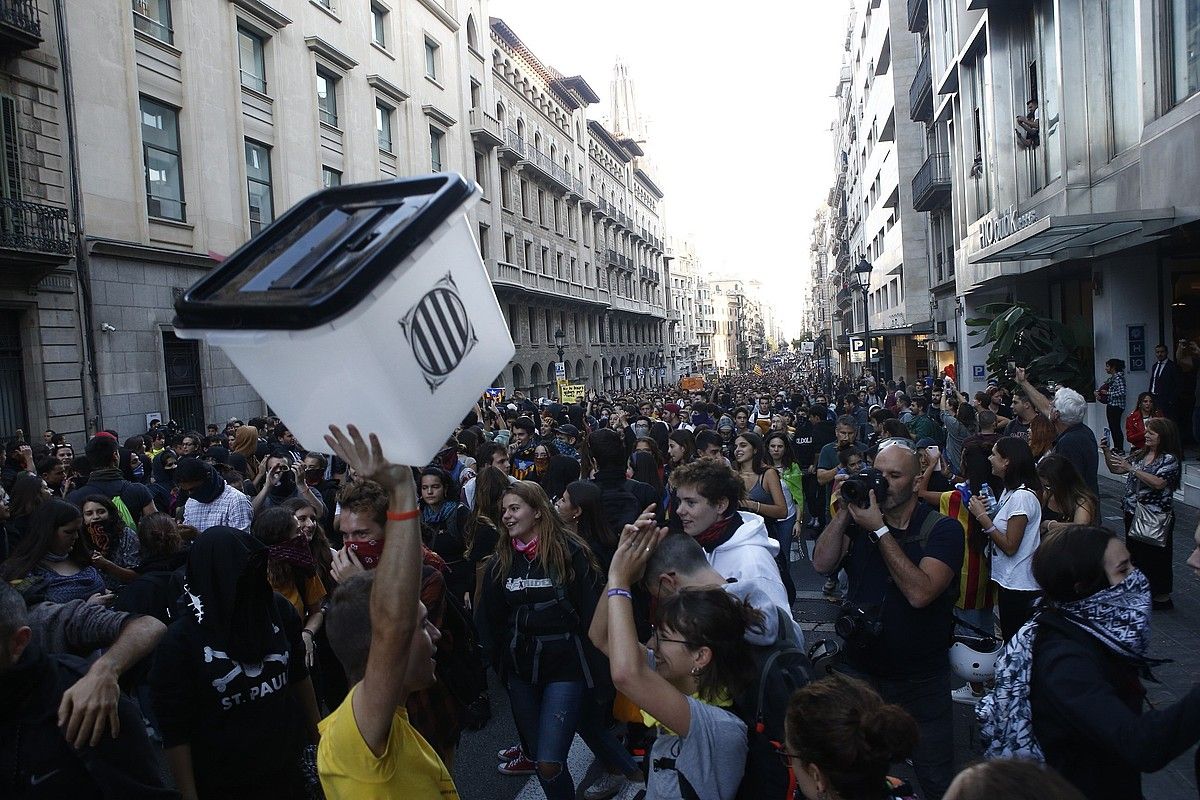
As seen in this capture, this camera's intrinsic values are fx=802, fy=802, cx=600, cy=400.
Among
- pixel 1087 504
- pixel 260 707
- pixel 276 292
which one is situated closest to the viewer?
pixel 276 292

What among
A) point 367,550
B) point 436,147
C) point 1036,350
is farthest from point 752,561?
point 436,147

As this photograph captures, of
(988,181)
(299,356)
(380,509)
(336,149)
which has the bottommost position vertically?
(380,509)

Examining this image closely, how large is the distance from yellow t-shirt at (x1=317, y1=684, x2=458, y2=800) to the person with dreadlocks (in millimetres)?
759

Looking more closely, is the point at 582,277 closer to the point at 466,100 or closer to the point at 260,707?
the point at 466,100

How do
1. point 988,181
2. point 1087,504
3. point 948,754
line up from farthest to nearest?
point 988,181
point 1087,504
point 948,754

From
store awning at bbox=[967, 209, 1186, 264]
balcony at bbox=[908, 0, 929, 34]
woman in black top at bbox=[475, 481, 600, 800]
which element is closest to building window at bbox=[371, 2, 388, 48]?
balcony at bbox=[908, 0, 929, 34]

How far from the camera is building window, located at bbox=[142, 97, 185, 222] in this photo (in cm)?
1830

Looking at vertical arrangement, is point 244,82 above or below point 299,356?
above

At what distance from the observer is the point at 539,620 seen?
4168 mm

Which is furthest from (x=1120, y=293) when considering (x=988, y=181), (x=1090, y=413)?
(x=988, y=181)

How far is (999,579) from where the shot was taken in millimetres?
5141

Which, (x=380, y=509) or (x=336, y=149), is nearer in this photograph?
(x=380, y=509)

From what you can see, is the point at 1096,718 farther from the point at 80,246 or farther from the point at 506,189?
the point at 506,189

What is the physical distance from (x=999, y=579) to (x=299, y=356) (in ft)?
15.8
